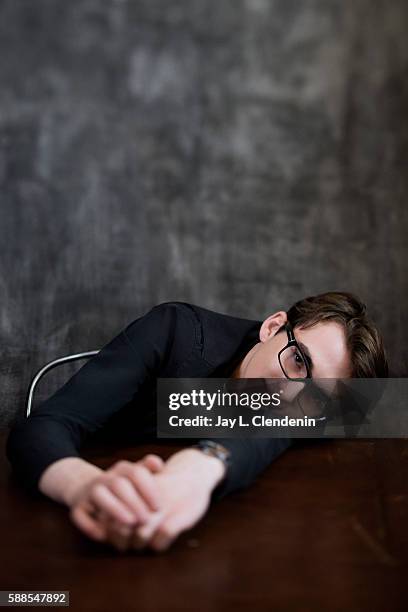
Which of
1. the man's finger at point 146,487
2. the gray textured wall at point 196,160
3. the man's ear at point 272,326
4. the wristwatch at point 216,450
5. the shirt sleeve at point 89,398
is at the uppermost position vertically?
the gray textured wall at point 196,160

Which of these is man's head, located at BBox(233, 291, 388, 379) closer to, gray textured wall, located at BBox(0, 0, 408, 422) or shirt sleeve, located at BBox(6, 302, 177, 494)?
shirt sleeve, located at BBox(6, 302, 177, 494)

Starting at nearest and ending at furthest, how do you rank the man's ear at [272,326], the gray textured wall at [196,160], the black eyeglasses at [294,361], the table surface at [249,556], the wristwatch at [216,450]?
the table surface at [249,556], the wristwatch at [216,450], the black eyeglasses at [294,361], the man's ear at [272,326], the gray textured wall at [196,160]

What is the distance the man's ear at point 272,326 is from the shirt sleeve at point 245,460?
27 centimetres

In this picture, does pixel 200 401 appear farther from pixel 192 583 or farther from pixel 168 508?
pixel 192 583

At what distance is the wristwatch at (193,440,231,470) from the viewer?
3.55 feet

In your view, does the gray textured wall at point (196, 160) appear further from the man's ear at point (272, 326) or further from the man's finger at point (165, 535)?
the man's finger at point (165, 535)

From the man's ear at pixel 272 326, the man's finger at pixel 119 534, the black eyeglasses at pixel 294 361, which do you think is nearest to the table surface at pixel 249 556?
the man's finger at pixel 119 534

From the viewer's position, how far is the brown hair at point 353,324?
4.93ft

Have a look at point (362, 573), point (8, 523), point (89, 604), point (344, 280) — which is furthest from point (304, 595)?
point (344, 280)

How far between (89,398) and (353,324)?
1.80ft

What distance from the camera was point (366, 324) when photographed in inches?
60.8

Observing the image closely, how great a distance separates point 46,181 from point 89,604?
1.94 m

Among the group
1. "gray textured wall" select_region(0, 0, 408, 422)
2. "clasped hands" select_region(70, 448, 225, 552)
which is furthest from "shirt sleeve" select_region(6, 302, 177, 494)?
"gray textured wall" select_region(0, 0, 408, 422)

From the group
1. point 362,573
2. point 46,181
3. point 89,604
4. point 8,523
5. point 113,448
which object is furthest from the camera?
point 46,181
